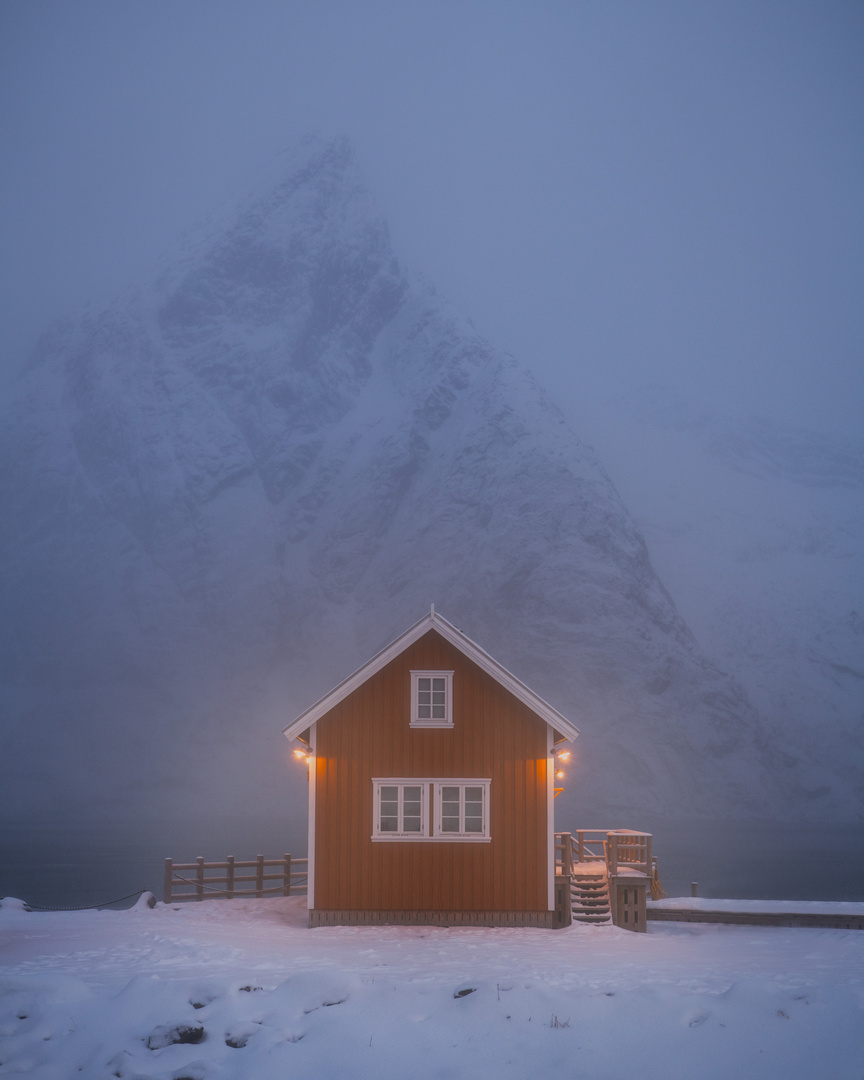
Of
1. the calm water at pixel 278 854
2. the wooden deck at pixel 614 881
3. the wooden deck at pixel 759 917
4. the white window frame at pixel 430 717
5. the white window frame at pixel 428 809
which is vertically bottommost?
the calm water at pixel 278 854

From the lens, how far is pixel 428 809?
21969 millimetres

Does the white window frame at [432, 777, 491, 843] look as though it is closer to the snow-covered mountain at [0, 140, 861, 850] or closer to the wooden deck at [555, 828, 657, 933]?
the wooden deck at [555, 828, 657, 933]

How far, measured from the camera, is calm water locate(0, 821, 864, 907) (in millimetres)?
54041

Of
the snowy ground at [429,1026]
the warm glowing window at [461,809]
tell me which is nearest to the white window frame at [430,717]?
the warm glowing window at [461,809]

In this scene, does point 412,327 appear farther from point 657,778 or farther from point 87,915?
point 87,915

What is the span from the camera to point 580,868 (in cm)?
2400

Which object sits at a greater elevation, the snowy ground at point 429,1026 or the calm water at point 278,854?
the snowy ground at point 429,1026

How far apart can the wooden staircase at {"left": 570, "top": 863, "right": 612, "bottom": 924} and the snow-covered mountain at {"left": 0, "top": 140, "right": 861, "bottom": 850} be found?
76.3 meters

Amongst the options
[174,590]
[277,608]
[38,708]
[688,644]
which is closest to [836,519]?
[688,644]

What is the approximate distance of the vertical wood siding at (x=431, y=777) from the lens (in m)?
21.6

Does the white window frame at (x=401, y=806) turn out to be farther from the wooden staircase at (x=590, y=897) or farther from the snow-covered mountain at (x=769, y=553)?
the snow-covered mountain at (x=769, y=553)

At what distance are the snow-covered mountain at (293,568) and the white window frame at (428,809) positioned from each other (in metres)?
78.5

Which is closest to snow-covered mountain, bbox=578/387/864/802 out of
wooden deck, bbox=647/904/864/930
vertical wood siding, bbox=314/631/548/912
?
wooden deck, bbox=647/904/864/930

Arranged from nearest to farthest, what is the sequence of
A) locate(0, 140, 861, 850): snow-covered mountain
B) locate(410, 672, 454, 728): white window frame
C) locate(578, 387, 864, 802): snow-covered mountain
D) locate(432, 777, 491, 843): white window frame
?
locate(432, 777, 491, 843): white window frame
locate(410, 672, 454, 728): white window frame
locate(0, 140, 861, 850): snow-covered mountain
locate(578, 387, 864, 802): snow-covered mountain
